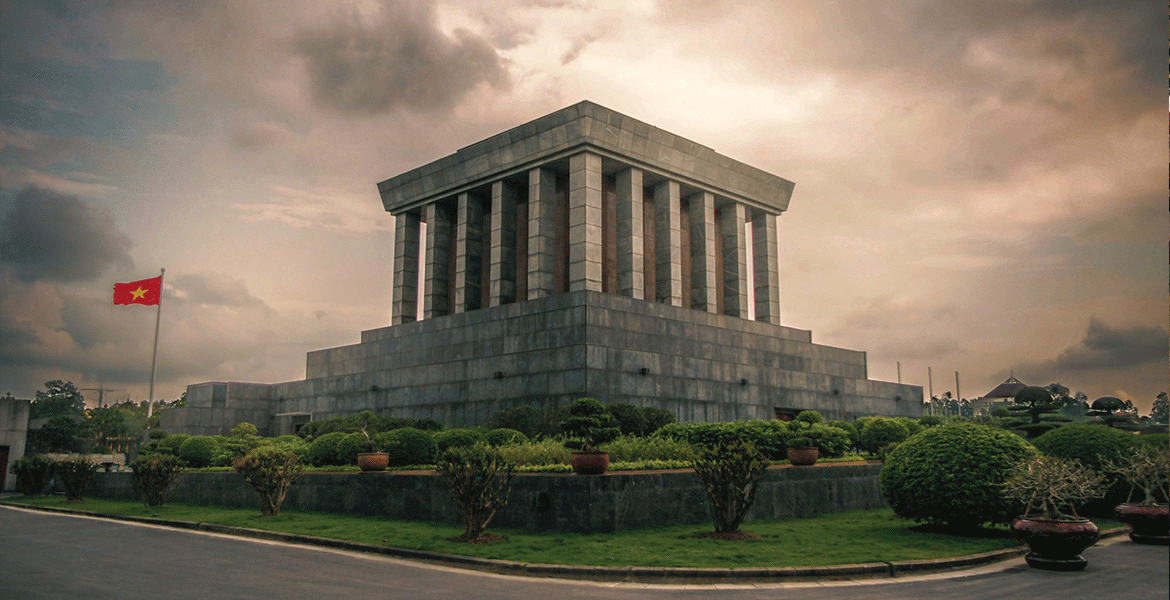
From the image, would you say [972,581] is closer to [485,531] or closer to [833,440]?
[485,531]

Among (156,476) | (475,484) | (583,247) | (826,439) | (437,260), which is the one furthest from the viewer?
(437,260)

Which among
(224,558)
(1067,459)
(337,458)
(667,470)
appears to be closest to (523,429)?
(337,458)

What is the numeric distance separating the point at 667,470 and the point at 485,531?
14.0ft

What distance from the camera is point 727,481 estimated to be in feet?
51.7

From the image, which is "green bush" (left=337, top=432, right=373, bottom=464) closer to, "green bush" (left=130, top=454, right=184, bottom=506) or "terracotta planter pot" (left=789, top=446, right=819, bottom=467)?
"green bush" (left=130, top=454, right=184, bottom=506)

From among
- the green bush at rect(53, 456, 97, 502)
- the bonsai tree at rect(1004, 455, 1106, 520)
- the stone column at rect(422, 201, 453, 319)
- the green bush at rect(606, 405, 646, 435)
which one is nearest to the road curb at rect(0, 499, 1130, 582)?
the bonsai tree at rect(1004, 455, 1106, 520)

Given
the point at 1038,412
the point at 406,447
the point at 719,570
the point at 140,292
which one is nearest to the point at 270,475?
the point at 406,447

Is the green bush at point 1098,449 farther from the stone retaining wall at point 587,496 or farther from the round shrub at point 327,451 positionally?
the round shrub at point 327,451

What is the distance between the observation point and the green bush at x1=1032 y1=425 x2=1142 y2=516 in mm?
17812

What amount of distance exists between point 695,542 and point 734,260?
94.7 feet

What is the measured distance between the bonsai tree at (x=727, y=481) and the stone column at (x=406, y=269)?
28.1 m

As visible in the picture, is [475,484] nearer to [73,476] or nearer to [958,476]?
[958,476]

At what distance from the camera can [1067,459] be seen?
1759 cm

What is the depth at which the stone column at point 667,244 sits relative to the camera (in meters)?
37.3
